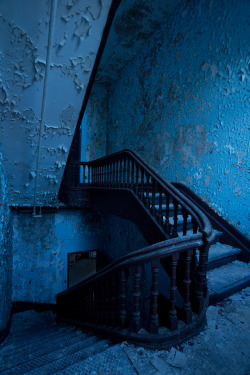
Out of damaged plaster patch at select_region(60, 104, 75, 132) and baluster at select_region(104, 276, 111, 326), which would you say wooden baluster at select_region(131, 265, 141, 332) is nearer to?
baluster at select_region(104, 276, 111, 326)

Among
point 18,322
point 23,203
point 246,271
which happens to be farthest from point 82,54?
point 18,322

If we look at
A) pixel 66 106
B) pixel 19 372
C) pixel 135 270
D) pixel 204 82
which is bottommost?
pixel 19 372

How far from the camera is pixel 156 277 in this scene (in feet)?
6.10

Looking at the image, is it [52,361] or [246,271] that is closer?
[52,361]

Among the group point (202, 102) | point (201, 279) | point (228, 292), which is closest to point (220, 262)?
point (228, 292)

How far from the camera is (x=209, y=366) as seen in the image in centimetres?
162

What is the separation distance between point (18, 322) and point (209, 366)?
5023mm

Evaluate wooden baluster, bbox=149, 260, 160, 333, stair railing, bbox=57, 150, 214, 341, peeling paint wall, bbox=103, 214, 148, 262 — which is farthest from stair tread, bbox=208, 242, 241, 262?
peeling paint wall, bbox=103, 214, 148, 262

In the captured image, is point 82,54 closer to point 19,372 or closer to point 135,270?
point 135,270

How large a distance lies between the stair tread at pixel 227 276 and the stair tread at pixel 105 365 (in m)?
1.39

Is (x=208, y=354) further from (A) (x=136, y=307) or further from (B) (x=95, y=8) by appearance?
(B) (x=95, y=8)

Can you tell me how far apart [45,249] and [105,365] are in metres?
4.94

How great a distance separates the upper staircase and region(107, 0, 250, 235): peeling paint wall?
1254 mm

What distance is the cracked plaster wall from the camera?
2.06 meters
